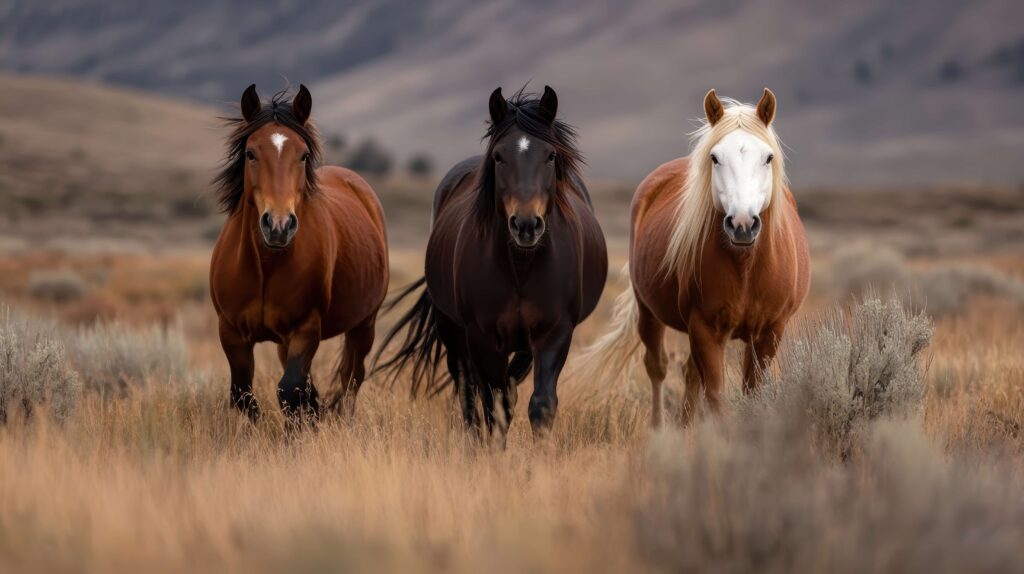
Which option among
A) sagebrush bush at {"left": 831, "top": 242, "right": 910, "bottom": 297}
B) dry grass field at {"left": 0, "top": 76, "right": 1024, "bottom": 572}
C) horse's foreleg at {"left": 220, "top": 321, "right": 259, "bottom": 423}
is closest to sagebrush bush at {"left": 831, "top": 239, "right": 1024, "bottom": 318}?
sagebrush bush at {"left": 831, "top": 242, "right": 910, "bottom": 297}

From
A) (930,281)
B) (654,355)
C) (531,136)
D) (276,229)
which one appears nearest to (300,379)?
(276,229)

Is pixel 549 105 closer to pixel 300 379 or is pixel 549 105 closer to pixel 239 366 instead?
pixel 300 379

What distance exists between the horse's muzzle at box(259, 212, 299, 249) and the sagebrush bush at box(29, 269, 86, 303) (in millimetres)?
12574

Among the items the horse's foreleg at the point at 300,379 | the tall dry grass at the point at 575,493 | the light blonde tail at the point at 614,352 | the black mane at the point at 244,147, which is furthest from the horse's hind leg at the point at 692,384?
the black mane at the point at 244,147

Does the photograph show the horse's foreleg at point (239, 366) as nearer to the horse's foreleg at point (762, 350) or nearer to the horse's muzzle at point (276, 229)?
the horse's muzzle at point (276, 229)

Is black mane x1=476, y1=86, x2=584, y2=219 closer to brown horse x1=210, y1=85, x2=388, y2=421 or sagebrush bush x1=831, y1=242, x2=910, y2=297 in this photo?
brown horse x1=210, y1=85, x2=388, y2=421

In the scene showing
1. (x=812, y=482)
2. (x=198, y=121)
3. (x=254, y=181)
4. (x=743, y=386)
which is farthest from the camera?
(x=198, y=121)

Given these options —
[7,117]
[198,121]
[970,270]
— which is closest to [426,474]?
[970,270]

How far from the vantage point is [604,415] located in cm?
642

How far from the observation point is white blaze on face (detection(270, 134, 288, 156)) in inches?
225

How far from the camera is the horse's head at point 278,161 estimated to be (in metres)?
5.52

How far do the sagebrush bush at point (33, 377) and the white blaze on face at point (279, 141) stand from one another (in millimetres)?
1677

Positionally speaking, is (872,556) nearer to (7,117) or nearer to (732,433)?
(732,433)

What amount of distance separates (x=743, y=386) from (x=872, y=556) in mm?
3294
